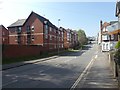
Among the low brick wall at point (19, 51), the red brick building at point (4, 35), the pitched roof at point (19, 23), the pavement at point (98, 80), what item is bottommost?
the pavement at point (98, 80)

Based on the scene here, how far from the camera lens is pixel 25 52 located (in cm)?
4516

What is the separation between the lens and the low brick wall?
35659 mm

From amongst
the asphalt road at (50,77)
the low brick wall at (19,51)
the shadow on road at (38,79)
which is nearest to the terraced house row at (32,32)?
the low brick wall at (19,51)

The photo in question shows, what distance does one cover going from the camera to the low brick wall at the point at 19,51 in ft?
117

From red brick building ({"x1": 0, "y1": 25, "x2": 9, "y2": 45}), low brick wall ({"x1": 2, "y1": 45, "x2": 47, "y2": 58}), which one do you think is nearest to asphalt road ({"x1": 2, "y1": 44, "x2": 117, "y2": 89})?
low brick wall ({"x1": 2, "y1": 45, "x2": 47, "y2": 58})

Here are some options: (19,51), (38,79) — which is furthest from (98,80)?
(19,51)

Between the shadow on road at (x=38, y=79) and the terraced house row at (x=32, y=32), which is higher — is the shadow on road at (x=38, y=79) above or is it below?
below

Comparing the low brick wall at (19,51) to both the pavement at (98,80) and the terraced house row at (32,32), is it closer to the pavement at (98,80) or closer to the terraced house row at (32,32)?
the terraced house row at (32,32)

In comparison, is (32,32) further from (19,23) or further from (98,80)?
(98,80)

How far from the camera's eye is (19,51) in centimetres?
4166

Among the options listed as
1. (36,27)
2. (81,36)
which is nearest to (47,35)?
(36,27)

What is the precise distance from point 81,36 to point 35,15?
89.5 m

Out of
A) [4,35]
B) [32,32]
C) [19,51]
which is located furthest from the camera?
[4,35]

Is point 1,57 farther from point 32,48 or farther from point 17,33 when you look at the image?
point 17,33
